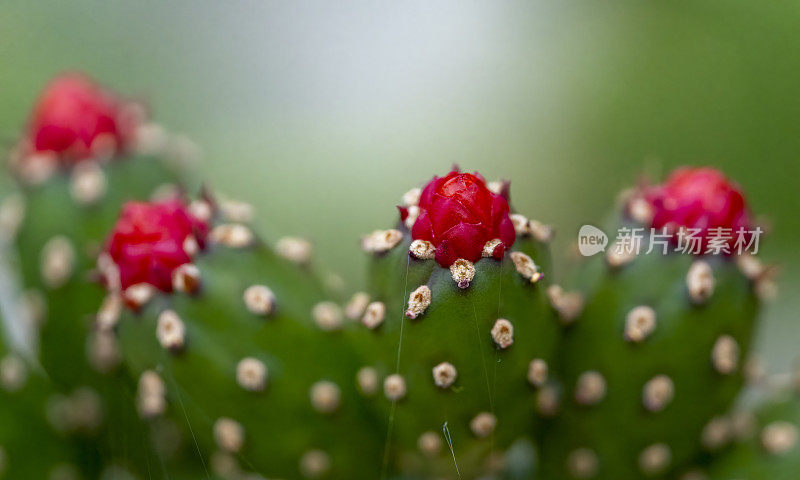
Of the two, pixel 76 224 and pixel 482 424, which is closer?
pixel 482 424

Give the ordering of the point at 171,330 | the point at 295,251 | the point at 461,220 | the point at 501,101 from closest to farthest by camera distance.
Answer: the point at 461,220
the point at 171,330
the point at 295,251
the point at 501,101

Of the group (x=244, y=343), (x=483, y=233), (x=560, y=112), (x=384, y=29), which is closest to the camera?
(x=483, y=233)

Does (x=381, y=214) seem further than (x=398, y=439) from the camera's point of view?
Yes

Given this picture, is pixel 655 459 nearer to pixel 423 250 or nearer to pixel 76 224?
pixel 423 250

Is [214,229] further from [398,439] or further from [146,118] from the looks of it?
[146,118]

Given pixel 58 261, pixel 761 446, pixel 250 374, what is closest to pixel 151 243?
pixel 250 374

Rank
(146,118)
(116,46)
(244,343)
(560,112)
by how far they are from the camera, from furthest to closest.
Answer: (116,46) < (560,112) < (146,118) < (244,343)

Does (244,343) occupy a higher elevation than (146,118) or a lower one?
lower

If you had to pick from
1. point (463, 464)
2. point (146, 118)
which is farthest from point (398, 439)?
point (146, 118)
